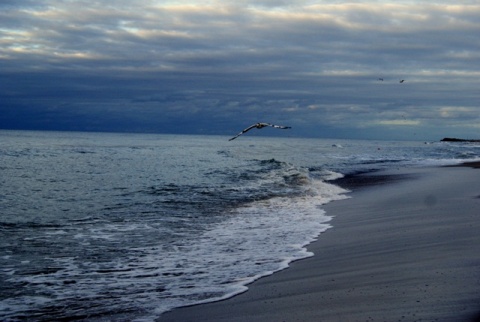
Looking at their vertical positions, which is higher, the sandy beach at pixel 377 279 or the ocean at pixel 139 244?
the sandy beach at pixel 377 279

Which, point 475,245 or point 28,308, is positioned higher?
point 475,245

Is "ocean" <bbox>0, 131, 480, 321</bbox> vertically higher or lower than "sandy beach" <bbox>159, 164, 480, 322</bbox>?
lower

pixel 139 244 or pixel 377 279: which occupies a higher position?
pixel 377 279

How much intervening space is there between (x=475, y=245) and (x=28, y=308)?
6.94 m

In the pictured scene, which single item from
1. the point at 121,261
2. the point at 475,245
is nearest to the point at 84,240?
the point at 121,261

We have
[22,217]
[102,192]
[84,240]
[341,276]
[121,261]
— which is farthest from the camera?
[102,192]

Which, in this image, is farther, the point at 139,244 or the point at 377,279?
the point at 139,244

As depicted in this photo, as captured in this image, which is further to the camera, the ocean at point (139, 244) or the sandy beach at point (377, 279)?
the ocean at point (139, 244)

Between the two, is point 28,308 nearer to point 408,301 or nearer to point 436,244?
point 408,301

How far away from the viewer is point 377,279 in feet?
23.5

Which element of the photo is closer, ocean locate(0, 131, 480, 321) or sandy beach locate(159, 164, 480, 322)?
sandy beach locate(159, 164, 480, 322)

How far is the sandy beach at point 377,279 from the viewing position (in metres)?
5.83

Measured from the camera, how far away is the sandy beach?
5832mm

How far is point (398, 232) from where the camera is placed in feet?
35.7
